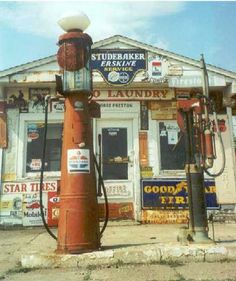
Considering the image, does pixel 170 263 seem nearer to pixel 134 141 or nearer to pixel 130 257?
pixel 130 257

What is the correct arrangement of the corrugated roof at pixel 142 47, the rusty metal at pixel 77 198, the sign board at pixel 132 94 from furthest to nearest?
the sign board at pixel 132 94 < the corrugated roof at pixel 142 47 < the rusty metal at pixel 77 198

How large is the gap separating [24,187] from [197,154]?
4.82 metres

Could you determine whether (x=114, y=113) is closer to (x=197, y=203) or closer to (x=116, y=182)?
(x=116, y=182)

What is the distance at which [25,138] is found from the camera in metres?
9.03

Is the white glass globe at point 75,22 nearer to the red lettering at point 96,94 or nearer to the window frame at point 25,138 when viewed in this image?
the red lettering at point 96,94

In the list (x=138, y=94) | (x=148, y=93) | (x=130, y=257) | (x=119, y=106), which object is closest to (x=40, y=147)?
(x=119, y=106)

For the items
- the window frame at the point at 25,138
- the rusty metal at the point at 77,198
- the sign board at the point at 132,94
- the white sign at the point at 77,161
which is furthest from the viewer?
the sign board at the point at 132,94

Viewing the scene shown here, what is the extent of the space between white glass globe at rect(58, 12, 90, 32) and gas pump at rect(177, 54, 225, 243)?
5.02 feet

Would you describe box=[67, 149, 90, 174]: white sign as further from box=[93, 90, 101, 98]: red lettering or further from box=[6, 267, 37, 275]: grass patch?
box=[93, 90, 101, 98]: red lettering

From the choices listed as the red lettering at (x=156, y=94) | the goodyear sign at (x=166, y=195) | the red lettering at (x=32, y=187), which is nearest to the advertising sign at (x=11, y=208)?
the red lettering at (x=32, y=187)

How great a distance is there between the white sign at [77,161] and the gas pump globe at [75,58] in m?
0.74

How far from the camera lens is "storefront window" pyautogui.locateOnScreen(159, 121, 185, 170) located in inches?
356

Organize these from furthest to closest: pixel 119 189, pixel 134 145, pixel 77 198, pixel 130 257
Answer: pixel 134 145 → pixel 119 189 → pixel 77 198 → pixel 130 257

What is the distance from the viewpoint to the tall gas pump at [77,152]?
14.9 feet
